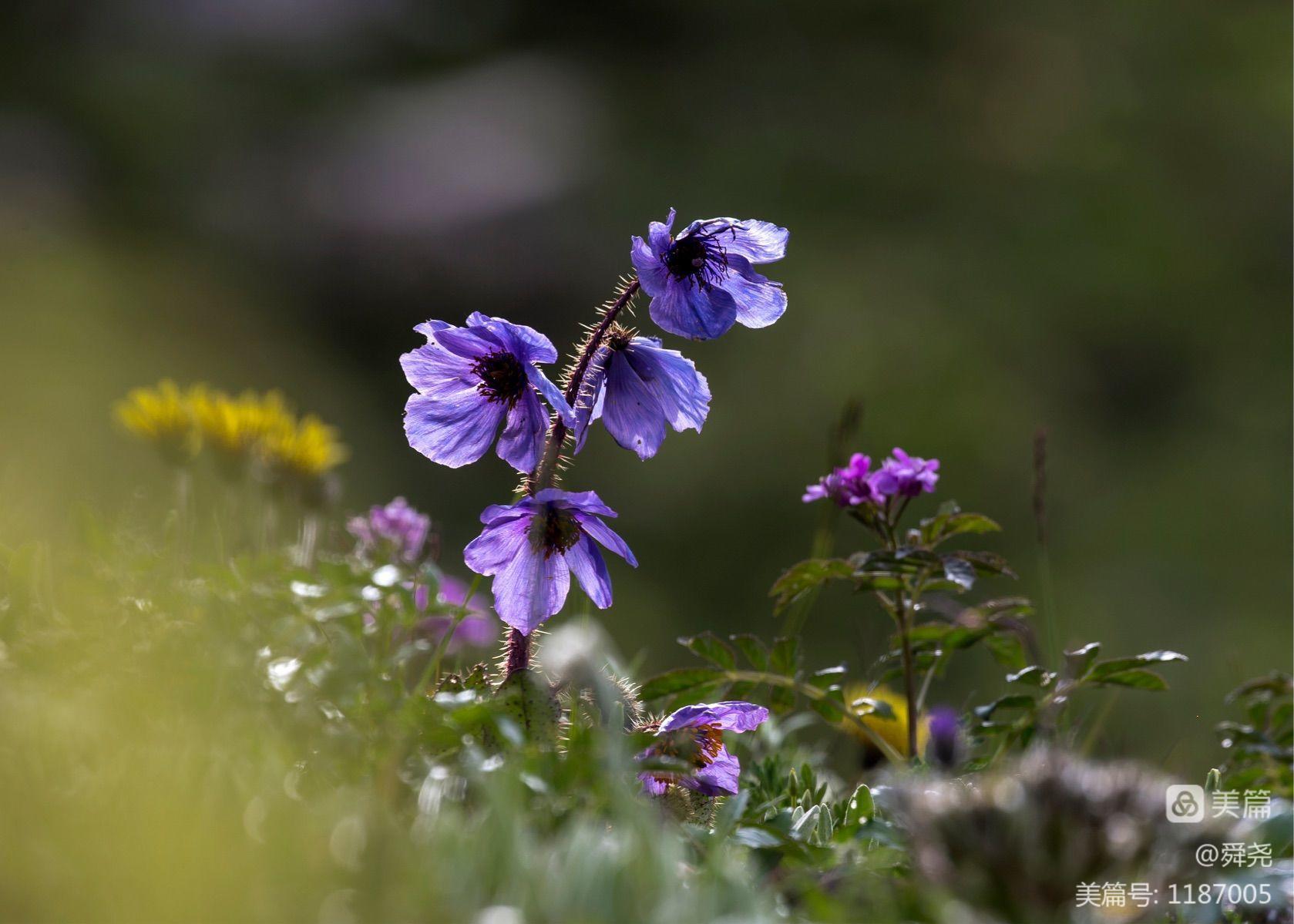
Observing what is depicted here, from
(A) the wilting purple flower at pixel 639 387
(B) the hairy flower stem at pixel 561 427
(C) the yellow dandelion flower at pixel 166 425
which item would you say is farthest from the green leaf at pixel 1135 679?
(C) the yellow dandelion flower at pixel 166 425

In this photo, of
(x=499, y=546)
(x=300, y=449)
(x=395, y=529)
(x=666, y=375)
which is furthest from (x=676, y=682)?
(x=300, y=449)

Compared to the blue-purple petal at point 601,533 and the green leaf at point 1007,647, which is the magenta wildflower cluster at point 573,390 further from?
the green leaf at point 1007,647

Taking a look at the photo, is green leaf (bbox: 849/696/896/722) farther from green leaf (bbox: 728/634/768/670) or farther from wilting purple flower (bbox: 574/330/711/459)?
wilting purple flower (bbox: 574/330/711/459)

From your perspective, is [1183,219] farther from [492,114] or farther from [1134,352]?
[492,114]

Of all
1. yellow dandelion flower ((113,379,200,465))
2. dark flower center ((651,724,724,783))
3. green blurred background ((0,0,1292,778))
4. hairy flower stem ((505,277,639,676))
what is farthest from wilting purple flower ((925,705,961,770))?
green blurred background ((0,0,1292,778))

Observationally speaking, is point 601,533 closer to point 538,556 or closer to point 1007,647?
point 538,556

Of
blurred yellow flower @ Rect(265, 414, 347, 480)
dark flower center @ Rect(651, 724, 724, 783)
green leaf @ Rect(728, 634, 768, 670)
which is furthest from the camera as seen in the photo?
blurred yellow flower @ Rect(265, 414, 347, 480)
